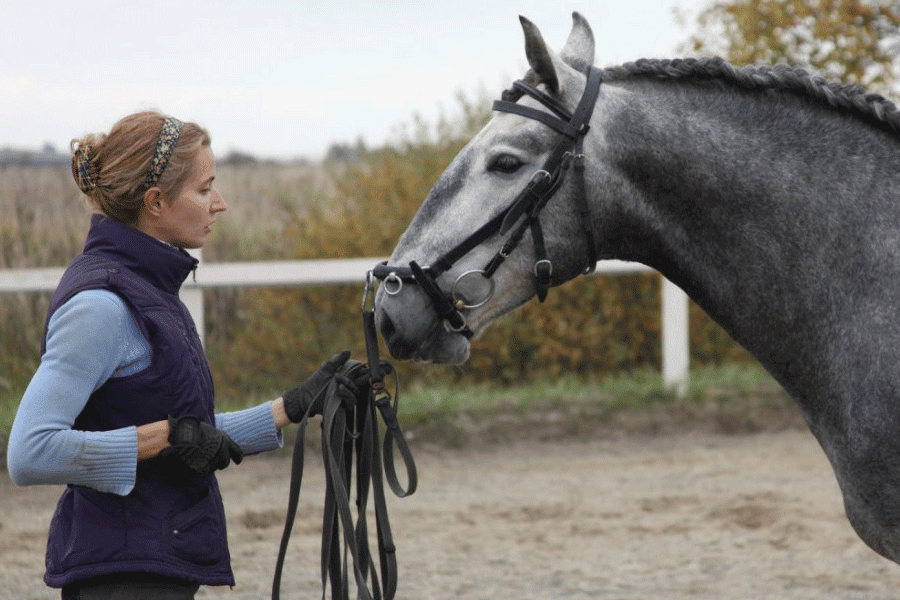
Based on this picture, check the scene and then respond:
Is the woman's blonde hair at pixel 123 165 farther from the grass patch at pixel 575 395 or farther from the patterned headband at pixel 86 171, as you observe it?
the grass patch at pixel 575 395

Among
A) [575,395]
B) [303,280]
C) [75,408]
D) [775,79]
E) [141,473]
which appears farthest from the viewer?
[575,395]

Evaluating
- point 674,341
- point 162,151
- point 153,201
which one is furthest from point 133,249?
point 674,341

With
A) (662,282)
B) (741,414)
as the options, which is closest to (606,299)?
(662,282)

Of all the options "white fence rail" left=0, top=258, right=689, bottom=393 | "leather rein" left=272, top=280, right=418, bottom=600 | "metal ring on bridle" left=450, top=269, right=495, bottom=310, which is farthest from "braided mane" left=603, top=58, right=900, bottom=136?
"white fence rail" left=0, top=258, right=689, bottom=393

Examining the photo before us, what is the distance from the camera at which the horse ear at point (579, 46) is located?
2.80 meters

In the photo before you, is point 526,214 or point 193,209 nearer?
point 193,209

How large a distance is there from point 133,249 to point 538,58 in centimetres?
108

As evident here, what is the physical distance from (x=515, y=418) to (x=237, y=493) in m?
2.13

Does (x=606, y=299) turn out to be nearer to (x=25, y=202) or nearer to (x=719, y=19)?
(x=719, y=19)

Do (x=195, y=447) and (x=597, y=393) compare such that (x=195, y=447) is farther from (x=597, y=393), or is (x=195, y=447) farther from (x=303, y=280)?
(x=597, y=393)

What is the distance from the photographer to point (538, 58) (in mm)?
2594

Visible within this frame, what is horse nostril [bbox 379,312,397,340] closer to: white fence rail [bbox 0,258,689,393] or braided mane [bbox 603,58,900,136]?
braided mane [bbox 603,58,900,136]

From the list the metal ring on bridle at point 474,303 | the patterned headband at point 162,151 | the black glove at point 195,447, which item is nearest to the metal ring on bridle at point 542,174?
the metal ring on bridle at point 474,303

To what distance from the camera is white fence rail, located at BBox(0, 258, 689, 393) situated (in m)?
6.84
